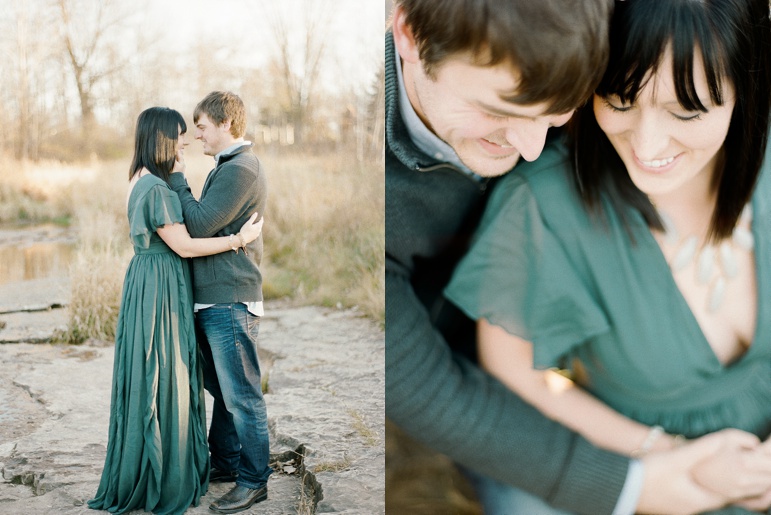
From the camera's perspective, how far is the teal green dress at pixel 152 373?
2.56 meters

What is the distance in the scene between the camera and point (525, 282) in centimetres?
169

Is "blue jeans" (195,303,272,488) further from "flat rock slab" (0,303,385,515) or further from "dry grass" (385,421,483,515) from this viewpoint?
"dry grass" (385,421,483,515)

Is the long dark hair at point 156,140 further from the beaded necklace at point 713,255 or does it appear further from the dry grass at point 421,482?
the beaded necklace at point 713,255

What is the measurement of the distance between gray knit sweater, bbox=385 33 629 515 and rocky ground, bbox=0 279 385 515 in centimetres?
115

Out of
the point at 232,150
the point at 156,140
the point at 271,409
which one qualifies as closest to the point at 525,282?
the point at 232,150

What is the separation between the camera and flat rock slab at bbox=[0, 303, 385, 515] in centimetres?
287

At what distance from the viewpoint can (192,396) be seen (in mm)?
2691

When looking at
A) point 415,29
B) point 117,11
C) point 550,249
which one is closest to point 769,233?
point 550,249

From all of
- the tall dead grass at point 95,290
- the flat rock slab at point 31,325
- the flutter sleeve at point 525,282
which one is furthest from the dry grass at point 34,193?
the flutter sleeve at point 525,282

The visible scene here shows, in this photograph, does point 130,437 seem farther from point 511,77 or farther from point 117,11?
point 117,11

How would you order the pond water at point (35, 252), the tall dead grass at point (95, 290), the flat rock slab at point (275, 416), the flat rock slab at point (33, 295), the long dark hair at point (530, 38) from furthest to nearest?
1. the pond water at point (35, 252)
2. the flat rock slab at point (33, 295)
3. the tall dead grass at point (95, 290)
4. the flat rock slab at point (275, 416)
5. the long dark hair at point (530, 38)

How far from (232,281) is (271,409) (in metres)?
1.25

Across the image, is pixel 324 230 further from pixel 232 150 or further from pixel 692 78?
pixel 692 78

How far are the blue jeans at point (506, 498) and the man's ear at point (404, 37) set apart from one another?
942 mm
